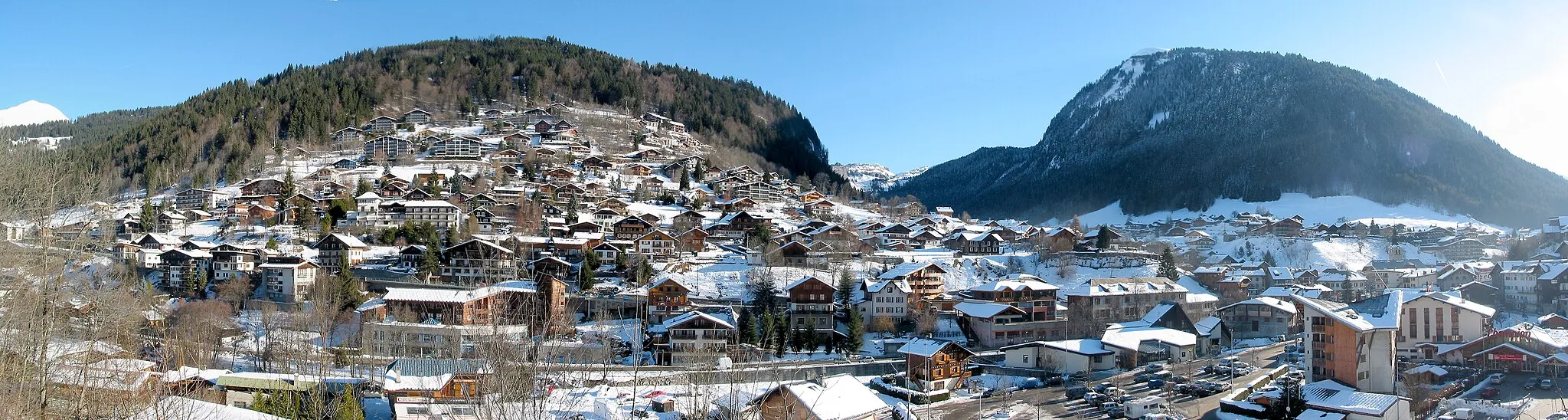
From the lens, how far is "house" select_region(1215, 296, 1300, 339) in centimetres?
3634

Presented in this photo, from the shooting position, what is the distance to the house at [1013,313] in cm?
3142

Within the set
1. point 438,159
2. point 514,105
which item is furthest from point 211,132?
point 514,105

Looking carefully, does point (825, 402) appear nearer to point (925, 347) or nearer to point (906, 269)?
point (925, 347)

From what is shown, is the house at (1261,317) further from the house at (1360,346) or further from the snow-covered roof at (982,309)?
the house at (1360,346)

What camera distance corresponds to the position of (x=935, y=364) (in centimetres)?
2542

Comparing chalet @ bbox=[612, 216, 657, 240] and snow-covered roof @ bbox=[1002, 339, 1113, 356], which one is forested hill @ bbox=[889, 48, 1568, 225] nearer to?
chalet @ bbox=[612, 216, 657, 240]

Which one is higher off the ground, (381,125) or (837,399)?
(381,125)

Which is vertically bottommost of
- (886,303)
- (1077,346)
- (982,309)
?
(1077,346)

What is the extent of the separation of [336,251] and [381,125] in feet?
114

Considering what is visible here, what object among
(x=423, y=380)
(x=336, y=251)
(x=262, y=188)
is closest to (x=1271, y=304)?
(x=423, y=380)

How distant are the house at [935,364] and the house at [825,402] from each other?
4888 mm

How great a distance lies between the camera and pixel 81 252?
1211cm

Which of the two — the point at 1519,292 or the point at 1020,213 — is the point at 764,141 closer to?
the point at 1020,213

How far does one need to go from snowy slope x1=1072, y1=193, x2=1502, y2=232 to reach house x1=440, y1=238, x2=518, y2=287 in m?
63.3
